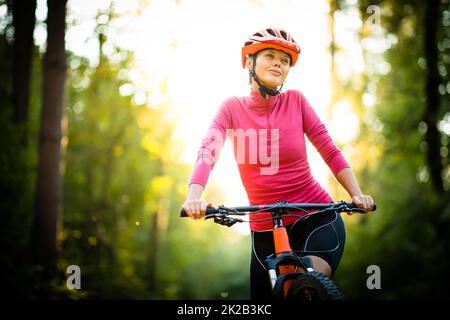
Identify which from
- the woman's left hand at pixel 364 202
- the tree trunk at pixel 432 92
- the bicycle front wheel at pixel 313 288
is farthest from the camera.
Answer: the tree trunk at pixel 432 92

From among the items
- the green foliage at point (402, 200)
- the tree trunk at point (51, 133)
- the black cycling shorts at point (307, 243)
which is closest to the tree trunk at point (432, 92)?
the green foliage at point (402, 200)

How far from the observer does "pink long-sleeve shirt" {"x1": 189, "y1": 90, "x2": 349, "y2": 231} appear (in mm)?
3146

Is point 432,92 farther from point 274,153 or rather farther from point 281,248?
point 281,248

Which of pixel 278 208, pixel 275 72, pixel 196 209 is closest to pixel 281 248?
pixel 278 208

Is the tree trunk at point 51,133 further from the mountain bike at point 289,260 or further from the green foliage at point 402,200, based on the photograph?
the green foliage at point 402,200

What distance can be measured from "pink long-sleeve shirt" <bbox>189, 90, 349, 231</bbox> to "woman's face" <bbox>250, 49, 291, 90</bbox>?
4.5 inches

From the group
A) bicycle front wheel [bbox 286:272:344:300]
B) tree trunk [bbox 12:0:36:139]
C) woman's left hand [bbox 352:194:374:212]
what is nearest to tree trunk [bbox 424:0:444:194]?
tree trunk [bbox 12:0:36:139]

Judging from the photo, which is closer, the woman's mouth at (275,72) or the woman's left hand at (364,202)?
the woman's left hand at (364,202)

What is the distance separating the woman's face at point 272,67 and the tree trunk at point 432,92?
998cm

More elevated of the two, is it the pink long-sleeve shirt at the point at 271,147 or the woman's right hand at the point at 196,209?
the pink long-sleeve shirt at the point at 271,147

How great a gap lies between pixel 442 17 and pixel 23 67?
10.8 meters

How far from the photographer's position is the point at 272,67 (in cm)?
330

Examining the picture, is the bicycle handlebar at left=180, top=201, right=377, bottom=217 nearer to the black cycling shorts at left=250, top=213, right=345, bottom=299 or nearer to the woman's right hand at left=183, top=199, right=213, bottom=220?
the woman's right hand at left=183, top=199, right=213, bottom=220

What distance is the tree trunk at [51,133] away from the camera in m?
8.30
